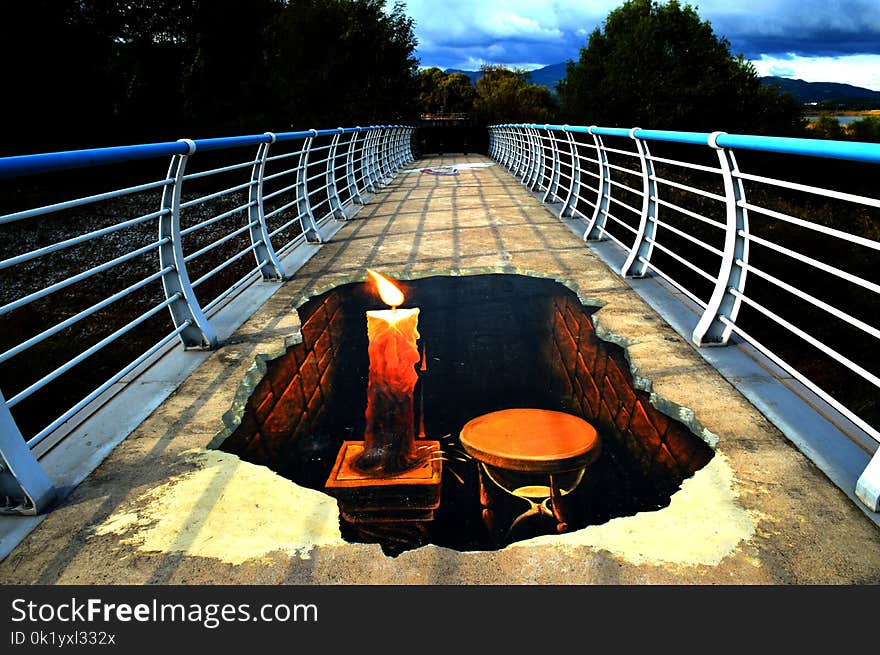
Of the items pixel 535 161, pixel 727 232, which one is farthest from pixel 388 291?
pixel 535 161

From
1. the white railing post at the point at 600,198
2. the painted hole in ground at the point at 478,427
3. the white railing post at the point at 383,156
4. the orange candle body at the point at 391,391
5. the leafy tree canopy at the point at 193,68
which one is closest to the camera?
the painted hole in ground at the point at 478,427

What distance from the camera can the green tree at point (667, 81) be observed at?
41.9m

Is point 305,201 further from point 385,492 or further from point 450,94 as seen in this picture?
point 450,94

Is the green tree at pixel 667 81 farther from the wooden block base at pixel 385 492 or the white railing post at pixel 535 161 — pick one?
the wooden block base at pixel 385 492

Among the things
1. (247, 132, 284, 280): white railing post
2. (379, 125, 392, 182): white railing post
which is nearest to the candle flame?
(247, 132, 284, 280): white railing post

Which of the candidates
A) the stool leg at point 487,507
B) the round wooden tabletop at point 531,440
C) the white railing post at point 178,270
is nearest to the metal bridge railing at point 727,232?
the round wooden tabletop at point 531,440

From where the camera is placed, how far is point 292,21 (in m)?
35.2

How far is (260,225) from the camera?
5391 mm

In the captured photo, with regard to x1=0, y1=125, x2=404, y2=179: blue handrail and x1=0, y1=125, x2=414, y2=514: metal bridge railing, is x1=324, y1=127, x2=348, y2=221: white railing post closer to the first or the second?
x1=0, y1=125, x2=414, y2=514: metal bridge railing

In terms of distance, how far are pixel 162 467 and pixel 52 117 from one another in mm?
32480

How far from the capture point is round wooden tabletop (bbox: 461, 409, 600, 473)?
8.53ft

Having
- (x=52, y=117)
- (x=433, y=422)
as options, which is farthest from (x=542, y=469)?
(x=52, y=117)

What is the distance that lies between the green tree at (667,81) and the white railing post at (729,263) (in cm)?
4177
